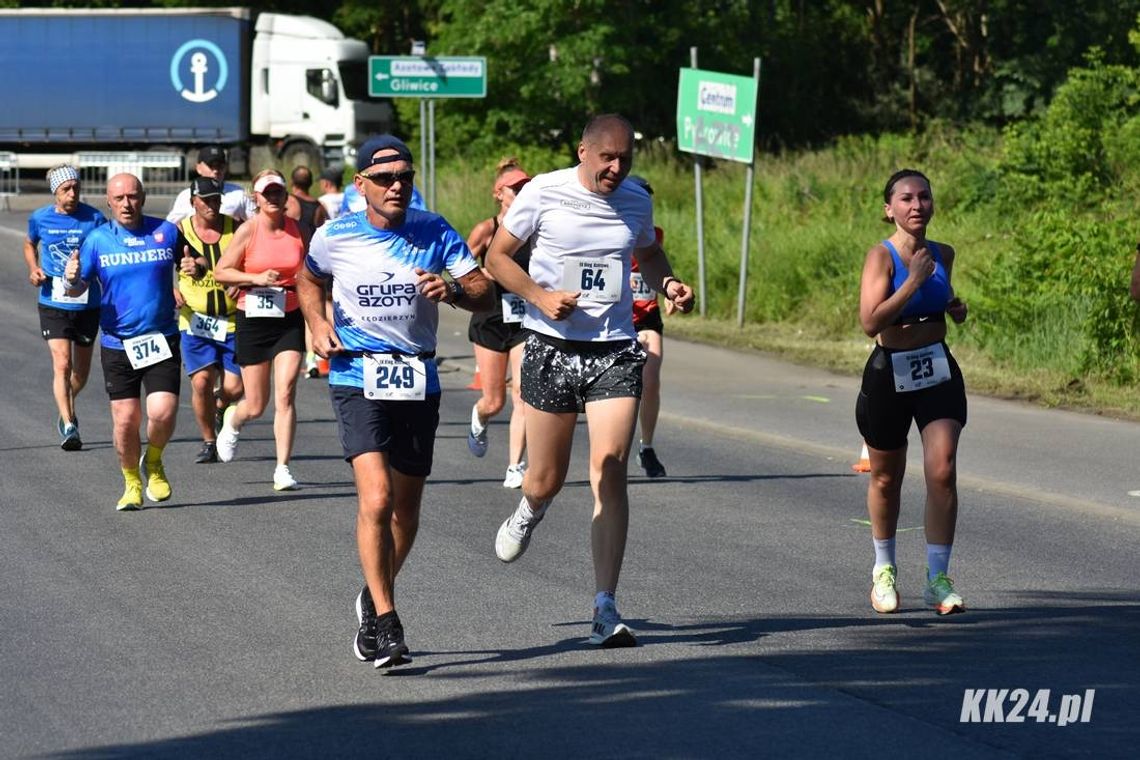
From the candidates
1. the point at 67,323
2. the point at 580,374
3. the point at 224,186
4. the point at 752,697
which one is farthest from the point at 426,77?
the point at 752,697

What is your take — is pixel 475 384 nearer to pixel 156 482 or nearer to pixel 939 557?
pixel 156 482

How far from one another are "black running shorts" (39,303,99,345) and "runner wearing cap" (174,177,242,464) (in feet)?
4.62

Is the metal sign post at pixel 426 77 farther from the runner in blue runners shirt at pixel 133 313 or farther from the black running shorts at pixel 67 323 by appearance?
the runner in blue runners shirt at pixel 133 313

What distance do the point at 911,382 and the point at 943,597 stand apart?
3.02 feet

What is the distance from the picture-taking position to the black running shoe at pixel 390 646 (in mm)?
7207

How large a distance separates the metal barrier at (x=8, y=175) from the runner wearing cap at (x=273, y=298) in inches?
1174

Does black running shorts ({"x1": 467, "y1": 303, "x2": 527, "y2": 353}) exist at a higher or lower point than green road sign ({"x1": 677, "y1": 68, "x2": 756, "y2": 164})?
lower

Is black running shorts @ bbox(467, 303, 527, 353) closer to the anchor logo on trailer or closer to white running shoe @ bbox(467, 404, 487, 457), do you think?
white running shoe @ bbox(467, 404, 487, 457)

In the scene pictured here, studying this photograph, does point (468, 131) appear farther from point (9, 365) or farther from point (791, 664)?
point (791, 664)

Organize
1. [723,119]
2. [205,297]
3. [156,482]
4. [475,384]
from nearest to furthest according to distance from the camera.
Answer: [156,482] < [205,297] < [475,384] < [723,119]

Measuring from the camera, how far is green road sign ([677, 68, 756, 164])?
2225cm

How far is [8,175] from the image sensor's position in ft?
146

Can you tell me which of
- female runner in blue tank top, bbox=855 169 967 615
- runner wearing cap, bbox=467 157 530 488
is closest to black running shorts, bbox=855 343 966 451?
female runner in blue tank top, bbox=855 169 967 615

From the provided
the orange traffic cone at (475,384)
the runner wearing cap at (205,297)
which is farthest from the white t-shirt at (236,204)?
the orange traffic cone at (475,384)
